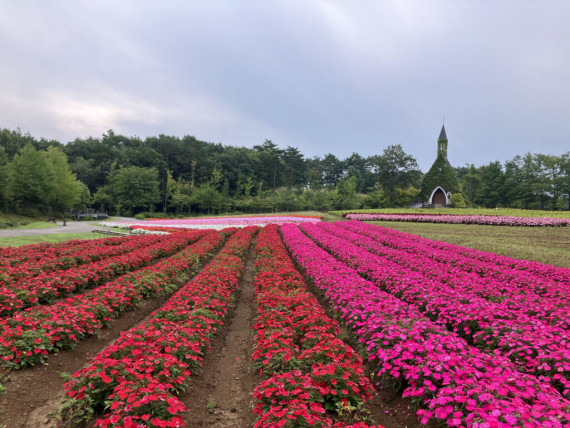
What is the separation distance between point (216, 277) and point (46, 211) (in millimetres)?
49072

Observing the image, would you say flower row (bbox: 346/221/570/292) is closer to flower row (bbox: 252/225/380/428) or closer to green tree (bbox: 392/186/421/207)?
flower row (bbox: 252/225/380/428)

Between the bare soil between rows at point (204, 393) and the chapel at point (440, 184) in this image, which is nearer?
the bare soil between rows at point (204, 393)

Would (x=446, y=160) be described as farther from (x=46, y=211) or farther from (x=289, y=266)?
(x=46, y=211)

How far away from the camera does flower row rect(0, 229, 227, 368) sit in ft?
14.4

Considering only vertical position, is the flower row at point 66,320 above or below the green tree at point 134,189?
below

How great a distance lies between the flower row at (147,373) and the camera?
9.75ft

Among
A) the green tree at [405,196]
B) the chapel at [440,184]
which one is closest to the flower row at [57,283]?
the chapel at [440,184]

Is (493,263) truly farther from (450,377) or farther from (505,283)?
(450,377)

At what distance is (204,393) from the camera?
427 cm

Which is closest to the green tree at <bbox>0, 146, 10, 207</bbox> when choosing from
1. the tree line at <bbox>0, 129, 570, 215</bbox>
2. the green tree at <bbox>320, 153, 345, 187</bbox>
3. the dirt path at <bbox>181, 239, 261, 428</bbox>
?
the tree line at <bbox>0, 129, 570, 215</bbox>

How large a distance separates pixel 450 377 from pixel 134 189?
6147 cm

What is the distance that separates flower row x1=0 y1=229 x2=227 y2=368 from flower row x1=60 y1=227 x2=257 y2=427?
103 cm

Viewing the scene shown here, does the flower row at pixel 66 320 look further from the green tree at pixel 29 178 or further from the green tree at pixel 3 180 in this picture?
the green tree at pixel 29 178

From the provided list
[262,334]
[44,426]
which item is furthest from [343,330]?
[44,426]
